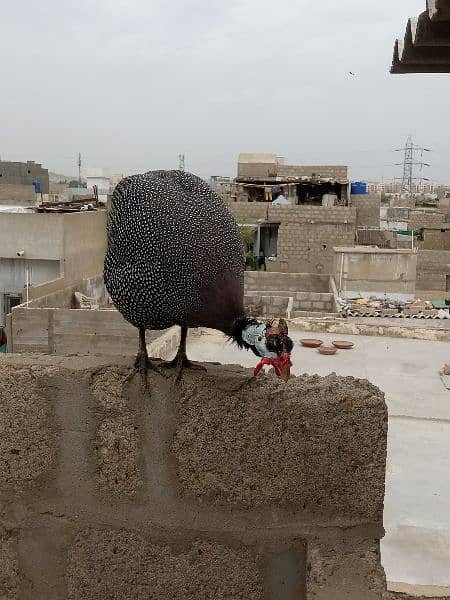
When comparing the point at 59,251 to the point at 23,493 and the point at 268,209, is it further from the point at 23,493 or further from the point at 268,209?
the point at 23,493

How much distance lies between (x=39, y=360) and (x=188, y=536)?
1045 millimetres

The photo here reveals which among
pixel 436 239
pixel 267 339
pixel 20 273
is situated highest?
pixel 267 339

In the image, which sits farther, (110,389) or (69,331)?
(69,331)

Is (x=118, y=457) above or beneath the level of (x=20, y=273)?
above

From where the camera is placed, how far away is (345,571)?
2604 millimetres

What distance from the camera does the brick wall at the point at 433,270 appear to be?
21844 millimetres

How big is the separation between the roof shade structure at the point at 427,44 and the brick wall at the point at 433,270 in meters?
18.6

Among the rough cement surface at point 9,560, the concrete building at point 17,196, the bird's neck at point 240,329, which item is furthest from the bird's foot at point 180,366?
the concrete building at point 17,196

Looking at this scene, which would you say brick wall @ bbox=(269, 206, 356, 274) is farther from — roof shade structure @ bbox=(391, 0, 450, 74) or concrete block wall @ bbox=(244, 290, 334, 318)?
roof shade structure @ bbox=(391, 0, 450, 74)

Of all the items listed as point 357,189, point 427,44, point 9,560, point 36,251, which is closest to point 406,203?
point 357,189

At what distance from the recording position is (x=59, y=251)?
15.0m

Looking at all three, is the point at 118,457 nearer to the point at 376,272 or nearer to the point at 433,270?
the point at 376,272

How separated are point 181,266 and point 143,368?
19.2 inches

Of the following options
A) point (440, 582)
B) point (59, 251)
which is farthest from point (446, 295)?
point (440, 582)
